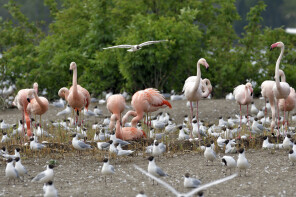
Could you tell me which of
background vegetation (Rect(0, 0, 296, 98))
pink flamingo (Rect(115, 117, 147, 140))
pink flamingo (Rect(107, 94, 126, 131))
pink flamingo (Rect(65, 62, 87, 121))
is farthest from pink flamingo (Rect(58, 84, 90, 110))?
background vegetation (Rect(0, 0, 296, 98))

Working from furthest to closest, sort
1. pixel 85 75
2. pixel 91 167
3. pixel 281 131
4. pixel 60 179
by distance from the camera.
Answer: pixel 85 75 < pixel 281 131 < pixel 91 167 < pixel 60 179

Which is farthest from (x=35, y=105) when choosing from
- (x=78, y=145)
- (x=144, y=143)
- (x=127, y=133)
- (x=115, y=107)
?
(x=144, y=143)

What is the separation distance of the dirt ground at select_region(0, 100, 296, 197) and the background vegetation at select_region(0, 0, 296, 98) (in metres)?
8.03

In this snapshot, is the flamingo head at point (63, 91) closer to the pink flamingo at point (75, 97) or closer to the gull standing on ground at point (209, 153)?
the pink flamingo at point (75, 97)

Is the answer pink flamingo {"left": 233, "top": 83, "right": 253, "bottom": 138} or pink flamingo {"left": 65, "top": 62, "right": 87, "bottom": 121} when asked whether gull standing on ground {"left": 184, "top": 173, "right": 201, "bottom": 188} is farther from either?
pink flamingo {"left": 65, "top": 62, "right": 87, "bottom": 121}

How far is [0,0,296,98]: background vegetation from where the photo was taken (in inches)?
720

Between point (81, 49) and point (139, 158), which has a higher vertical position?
point (81, 49)

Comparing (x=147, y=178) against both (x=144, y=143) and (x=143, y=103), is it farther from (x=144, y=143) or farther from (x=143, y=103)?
(x=143, y=103)

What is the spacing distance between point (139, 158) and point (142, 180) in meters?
1.77

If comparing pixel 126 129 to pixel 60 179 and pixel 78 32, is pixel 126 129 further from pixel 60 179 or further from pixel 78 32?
pixel 78 32

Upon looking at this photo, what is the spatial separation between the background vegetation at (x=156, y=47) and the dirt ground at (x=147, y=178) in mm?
8029

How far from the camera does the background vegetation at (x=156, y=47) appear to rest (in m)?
18.3

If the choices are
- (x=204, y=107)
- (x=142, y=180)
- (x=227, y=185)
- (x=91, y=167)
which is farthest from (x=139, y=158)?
(x=204, y=107)

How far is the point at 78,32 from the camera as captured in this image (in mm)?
20875
